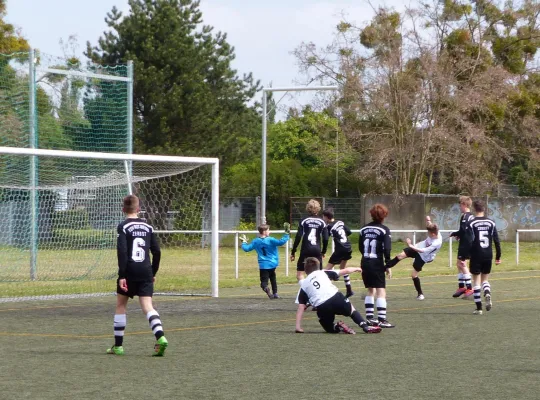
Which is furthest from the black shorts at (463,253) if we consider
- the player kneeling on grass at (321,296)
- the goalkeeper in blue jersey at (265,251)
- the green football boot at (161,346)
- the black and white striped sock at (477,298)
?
the green football boot at (161,346)

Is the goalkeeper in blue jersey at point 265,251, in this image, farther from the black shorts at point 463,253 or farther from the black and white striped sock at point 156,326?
the black and white striped sock at point 156,326

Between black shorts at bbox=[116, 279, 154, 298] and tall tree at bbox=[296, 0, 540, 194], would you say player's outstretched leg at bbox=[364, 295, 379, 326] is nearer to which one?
black shorts at bbox=[116, 279, 154, 298]

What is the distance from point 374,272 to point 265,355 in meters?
2.81

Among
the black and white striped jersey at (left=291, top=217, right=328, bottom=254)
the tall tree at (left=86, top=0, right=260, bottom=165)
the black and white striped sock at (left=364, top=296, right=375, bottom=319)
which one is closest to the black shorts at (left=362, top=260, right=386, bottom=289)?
the black and white striped sock at (left=364, top=296, right=375, bottom=319)

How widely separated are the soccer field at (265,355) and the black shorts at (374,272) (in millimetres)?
651

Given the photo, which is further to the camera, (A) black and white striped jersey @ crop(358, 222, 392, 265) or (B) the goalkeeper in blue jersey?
(B) the goalkeeper in blue jersey

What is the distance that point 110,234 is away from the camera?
20719mm

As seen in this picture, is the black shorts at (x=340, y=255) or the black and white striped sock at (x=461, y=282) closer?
the black shorts at (x=340, y=255)

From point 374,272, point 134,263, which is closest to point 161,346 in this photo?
point 134,263

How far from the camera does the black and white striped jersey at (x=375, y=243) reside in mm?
12680

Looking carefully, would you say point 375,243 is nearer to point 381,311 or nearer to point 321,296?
point 381,311

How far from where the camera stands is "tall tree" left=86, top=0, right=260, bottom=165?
38312 mm

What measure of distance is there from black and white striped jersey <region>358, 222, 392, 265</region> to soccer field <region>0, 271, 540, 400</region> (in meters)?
0.99

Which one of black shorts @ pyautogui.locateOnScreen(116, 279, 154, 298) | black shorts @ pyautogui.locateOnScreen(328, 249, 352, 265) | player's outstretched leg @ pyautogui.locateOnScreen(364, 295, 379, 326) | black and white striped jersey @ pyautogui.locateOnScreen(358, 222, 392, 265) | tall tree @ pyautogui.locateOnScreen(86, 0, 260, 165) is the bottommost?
player's outstretched leg @ pyautogui.locateOnScreen(364, 295, 379, 326)
